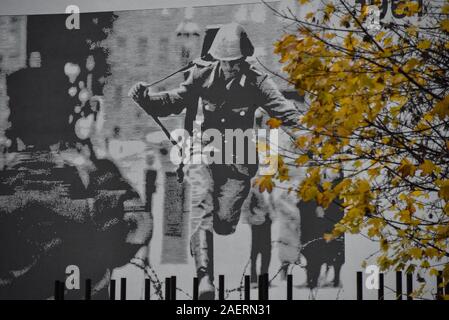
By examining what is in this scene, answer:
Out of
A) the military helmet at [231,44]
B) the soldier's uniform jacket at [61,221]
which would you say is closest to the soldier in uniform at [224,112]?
the military helmet at [231,44]

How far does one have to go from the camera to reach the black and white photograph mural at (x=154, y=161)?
10.6 metres

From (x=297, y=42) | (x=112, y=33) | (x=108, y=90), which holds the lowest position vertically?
(x=297, y=42)

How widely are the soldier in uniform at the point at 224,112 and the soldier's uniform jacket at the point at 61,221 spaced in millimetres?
1001

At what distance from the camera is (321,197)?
4125mm

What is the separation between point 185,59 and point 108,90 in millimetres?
1490

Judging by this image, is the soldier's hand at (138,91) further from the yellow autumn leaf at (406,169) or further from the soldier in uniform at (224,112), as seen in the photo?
the yellow autumn leaf at (406,169)

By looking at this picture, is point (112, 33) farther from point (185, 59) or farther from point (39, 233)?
point (39, 233)

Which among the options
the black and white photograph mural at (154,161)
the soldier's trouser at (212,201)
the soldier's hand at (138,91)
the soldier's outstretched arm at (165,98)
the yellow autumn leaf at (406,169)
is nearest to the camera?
the yellow autumn leaf at (406,169)

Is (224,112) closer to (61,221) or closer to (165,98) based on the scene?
(165,98)

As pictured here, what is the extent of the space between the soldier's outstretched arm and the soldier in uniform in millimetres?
19

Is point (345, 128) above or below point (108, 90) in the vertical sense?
below

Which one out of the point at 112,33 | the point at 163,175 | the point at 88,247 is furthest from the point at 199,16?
the point at 88,247

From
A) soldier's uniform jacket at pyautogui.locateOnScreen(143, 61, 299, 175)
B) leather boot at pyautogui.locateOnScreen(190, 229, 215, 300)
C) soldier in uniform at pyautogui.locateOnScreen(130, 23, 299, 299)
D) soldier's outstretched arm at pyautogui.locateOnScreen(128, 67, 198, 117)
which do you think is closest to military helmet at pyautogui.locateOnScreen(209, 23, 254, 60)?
soldier in uniform at pyautogui.locateOnScreen(130, 23, 299, 299)

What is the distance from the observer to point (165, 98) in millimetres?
11305
